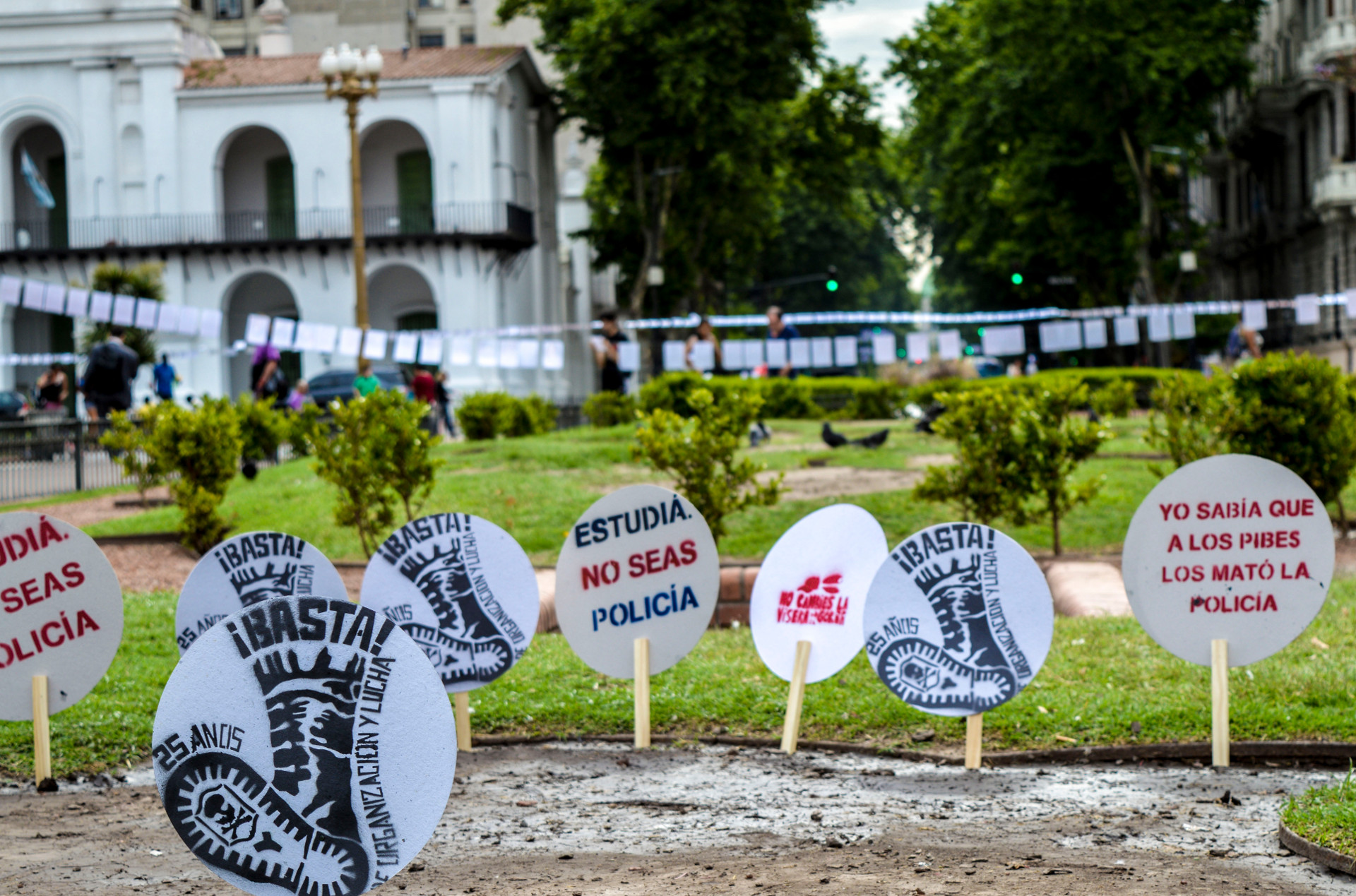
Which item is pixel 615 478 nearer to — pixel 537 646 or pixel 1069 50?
pixel 537 646

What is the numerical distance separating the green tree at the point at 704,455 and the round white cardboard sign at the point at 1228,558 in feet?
13.9

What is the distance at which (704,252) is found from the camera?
4050 cm

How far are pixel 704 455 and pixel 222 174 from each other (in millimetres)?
34226

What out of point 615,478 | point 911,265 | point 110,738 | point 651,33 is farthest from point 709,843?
point 911,265

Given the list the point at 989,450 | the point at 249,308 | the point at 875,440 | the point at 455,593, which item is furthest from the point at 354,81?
the point at 249,308

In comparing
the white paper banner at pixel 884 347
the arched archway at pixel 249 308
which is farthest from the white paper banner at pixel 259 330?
the arched archway at pixel 249 308

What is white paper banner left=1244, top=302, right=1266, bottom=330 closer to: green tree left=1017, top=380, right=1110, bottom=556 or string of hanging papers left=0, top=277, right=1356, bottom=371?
string of hanging papers left=0, top=277, right=1356, bottom=371

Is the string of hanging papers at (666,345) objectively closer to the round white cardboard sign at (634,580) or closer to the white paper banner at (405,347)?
the white paper banner at (405,347)

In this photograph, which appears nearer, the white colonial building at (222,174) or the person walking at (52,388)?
the person walking at (52,388)

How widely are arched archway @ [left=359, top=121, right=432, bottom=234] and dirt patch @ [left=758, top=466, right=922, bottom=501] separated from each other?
27.6 metres

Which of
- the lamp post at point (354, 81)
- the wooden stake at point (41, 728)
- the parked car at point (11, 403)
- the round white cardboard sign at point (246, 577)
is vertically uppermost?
the lamp post at point (354, 81)

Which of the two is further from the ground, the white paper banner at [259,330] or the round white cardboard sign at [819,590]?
the white paper banner at [259,330]

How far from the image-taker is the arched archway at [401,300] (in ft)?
135

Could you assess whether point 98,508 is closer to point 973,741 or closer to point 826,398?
point 973,741
